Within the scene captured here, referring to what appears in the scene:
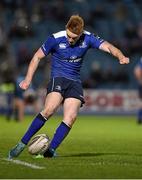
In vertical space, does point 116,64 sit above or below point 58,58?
below

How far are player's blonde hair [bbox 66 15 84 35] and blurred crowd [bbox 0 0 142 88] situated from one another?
19976 millimetres

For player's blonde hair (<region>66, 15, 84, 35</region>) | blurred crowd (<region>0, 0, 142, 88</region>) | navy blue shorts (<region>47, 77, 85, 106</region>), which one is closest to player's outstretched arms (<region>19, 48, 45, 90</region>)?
navy blue shorts (<region>47, 77, 85, 106</region>)

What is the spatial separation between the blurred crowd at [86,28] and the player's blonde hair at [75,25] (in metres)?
20.0

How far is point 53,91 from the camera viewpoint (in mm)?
11250

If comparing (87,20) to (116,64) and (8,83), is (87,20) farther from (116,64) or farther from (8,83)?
(8,83)

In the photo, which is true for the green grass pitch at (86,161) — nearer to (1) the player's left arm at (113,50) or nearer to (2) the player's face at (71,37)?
(1) the player's left arm at (113,50)

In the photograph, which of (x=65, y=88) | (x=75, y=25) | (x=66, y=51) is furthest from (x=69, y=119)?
(x=75, y=25)

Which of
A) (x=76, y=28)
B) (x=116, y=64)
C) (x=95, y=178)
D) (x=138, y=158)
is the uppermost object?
(x=76, y=28)

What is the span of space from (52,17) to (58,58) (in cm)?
2208

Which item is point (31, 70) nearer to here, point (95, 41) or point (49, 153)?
point (95, 41)

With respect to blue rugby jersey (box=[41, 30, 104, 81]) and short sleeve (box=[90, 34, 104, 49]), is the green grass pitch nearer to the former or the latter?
blue rugby jersey (box=[41, 30, 104, 81])

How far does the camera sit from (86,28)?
107ft

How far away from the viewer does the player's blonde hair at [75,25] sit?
35.3 ft

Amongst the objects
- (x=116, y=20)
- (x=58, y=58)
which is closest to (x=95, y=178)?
(x=58, y=58)
